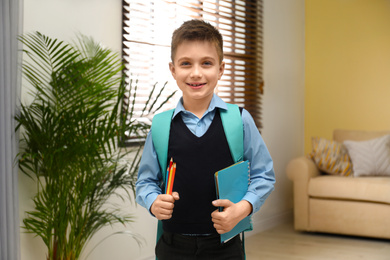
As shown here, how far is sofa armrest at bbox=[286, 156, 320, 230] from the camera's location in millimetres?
4742

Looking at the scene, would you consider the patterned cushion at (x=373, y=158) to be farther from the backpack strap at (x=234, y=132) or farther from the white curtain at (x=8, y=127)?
the backpack strap at (x=234, y=132)

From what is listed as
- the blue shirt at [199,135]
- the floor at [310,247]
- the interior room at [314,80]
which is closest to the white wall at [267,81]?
the interior room at [314,80]

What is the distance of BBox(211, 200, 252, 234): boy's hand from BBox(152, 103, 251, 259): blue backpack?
0.14 metres

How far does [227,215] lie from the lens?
4.11 feet

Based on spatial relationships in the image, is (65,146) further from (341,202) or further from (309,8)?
(309,8)

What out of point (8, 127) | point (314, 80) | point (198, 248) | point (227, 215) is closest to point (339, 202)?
point (314, 80)

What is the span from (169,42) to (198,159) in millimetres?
2435

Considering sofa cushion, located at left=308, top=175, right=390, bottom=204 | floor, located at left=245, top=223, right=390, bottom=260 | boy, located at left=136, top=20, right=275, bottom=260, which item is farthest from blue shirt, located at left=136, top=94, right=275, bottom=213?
sofa cushion, located at left=308, top=175, right=390, bottom=204

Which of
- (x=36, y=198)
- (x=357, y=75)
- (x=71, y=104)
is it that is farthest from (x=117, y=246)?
(x=357, y=75)

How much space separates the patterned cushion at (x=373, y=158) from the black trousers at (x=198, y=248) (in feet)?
11.7

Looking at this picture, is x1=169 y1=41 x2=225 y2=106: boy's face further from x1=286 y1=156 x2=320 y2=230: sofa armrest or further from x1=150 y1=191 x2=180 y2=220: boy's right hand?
x1=286 y1=156 x2=320 y2=230: sofa armrest

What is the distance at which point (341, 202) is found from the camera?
4605 millimetres

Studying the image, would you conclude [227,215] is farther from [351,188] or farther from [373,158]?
[373,158]

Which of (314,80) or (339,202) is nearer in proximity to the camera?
(339,202)
